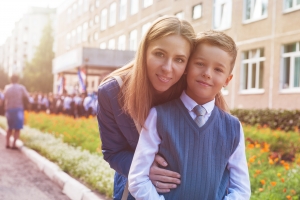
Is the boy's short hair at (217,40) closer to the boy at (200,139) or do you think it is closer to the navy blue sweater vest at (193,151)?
the boy at (200,139)

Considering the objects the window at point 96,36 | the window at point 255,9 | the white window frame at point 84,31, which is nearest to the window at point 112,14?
the window at point 96,36

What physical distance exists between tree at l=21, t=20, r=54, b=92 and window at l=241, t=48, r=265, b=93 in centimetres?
5409

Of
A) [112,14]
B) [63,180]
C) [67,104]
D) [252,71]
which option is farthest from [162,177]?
[112,14]

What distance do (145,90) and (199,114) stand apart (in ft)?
0.99

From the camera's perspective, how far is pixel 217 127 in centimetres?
221

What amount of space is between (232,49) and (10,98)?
33.1 feet

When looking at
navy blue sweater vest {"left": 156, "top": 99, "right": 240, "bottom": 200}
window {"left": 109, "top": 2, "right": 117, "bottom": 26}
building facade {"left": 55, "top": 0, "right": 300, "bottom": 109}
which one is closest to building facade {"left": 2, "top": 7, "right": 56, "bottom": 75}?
window {"left": 109, "top": 2, "right": 117, "bottom": 26}

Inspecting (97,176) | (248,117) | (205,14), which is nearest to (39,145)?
(97,176)

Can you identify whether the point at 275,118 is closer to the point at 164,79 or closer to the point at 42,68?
the point at 164,79

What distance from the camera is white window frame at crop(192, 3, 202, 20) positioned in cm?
2433

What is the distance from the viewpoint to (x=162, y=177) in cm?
210

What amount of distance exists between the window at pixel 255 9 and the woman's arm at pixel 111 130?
1767 cm

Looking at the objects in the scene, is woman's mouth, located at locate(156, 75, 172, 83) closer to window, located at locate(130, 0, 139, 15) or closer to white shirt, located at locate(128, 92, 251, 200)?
white shirt, located at locate(128, 92, 251, 200)

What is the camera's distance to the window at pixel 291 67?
17531 mm
